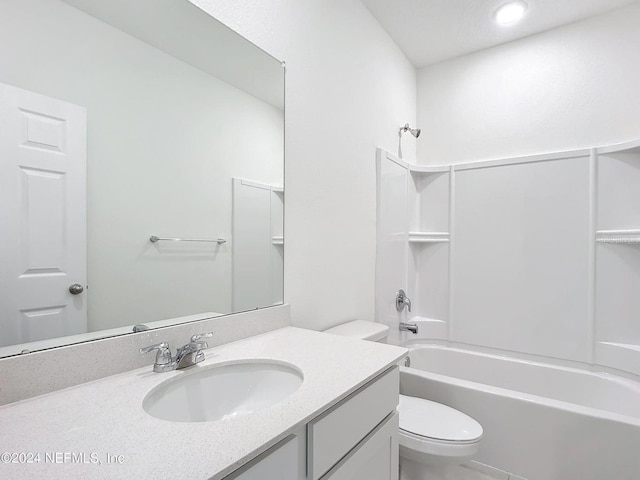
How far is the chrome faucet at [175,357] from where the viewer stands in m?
0.88

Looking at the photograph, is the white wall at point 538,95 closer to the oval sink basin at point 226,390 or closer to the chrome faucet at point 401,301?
the chrome faucet at point 401,301

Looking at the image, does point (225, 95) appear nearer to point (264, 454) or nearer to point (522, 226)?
point (264, 454)

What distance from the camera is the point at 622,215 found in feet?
6.56

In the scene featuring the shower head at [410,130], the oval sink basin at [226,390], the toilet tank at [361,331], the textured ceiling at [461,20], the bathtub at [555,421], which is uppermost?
the textured ceiling at [461,20]

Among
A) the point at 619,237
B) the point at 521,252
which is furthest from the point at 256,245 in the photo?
the point at 619,237

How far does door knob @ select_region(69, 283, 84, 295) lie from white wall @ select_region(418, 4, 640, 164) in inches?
101

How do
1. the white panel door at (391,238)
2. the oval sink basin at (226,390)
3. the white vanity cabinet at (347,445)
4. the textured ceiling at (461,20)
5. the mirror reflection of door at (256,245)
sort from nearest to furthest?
the white vanity cabinet at (347,445), the oval sink basin at (226,390), the mirror reflection of door at (256,245), the textured ceiling at (461,20), the white panel door at (391,238)

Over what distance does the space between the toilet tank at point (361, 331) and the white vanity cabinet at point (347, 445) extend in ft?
1.84

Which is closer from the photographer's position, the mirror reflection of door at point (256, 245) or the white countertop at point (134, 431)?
the white countertop at point (134, 431)

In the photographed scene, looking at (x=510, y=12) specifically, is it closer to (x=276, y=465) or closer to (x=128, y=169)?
(x=128, y=169)

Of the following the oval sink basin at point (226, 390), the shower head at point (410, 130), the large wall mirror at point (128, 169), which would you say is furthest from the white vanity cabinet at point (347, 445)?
the shower head at point (410, 130)

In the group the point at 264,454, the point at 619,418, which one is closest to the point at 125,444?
the point at 264,454

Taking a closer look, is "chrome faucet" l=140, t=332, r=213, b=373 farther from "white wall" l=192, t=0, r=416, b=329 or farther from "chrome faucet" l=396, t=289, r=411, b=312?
"chrome faucet" l=396, t=289, r=411, b=312

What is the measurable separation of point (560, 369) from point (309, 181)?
2017 mm
